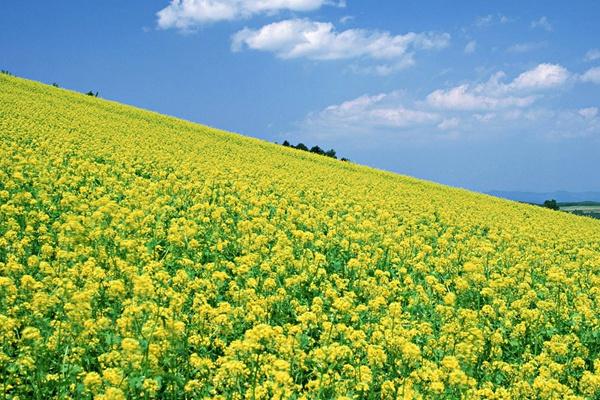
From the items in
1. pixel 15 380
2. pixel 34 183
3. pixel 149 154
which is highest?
pixel 149 154

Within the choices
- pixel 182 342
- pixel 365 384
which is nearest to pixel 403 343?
pixel 365 384

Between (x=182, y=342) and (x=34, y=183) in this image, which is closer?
(x=182, y=342)

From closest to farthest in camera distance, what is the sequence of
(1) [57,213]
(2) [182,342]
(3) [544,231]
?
1. (2) [182,342]
2. (1) [57,213]
3. (3) [544,231]

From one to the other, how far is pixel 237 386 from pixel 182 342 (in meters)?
0.96

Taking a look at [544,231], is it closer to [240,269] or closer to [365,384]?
[240,269]

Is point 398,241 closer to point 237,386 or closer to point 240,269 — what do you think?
point 240,269

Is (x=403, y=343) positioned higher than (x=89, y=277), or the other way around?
(x=89, y=277)

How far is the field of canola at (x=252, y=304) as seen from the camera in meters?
5.30

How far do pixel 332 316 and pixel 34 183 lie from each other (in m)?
8.92

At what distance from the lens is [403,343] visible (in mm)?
6098

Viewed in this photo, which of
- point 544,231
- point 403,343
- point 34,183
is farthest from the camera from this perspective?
point 544,231

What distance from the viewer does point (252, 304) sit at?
698cm

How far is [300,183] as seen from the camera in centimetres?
2289

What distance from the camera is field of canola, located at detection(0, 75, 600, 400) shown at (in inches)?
209
